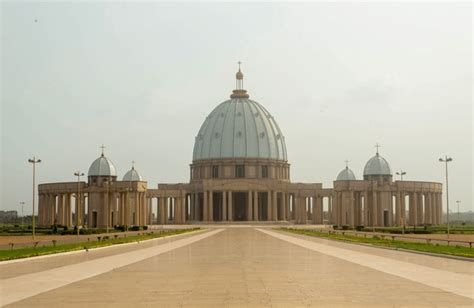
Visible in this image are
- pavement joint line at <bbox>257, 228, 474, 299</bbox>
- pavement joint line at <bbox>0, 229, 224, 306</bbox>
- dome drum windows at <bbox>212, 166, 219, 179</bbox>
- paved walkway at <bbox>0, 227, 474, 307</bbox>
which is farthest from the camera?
dome drum windows at <bbox>212, 166, 219, 179</bbox>

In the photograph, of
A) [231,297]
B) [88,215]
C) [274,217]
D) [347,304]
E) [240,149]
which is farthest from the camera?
[240,149]

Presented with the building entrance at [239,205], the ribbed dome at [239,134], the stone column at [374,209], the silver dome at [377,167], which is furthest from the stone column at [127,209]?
the silver dome at [377,167]

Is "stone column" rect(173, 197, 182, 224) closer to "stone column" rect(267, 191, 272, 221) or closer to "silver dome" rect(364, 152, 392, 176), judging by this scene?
"stone column" rect(267, 191, 272, 221)

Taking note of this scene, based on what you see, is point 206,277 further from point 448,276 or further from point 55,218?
point 55,218

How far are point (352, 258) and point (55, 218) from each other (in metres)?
103

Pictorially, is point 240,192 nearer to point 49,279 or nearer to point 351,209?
point 351,209

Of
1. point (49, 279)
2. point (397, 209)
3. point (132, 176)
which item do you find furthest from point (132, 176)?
point (49, 279)

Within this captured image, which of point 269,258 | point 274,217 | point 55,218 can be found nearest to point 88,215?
point 55,218

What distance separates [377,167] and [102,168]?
177 ft

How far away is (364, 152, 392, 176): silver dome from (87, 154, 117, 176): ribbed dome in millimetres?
50235

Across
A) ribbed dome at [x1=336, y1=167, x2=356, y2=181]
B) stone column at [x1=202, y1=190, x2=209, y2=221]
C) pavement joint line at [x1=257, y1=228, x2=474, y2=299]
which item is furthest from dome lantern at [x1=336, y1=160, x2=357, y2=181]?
pavement joint line at [x1=257, y1=228, x2=474, y2=299]

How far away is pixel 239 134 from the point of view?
147 m

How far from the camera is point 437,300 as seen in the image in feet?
54.2

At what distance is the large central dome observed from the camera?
14638 centimetres
